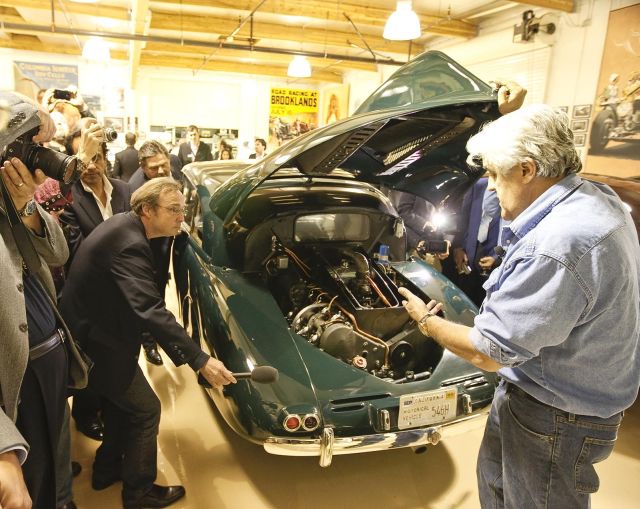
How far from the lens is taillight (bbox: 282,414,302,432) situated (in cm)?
221

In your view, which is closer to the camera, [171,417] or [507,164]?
[507,164]

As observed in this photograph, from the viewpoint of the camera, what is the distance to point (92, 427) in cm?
293

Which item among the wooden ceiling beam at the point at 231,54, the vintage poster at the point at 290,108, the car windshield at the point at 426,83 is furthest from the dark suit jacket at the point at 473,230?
the vintage poster at the point at 290,108

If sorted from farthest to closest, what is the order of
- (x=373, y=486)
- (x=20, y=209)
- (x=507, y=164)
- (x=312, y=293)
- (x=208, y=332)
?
(x=312, y=293)
(x=208, y=332)
(x=373, y=486)
(x=20, y=209)
(x=507, y=164)

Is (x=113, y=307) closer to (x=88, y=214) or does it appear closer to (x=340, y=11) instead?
(x=88, y=214)

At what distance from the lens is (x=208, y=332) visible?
2.82 m

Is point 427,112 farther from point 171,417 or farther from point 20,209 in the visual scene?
point 171,417

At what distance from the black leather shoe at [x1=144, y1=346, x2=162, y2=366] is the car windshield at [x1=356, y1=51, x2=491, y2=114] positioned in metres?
2.68

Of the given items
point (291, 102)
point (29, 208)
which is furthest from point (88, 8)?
point (29, 208)

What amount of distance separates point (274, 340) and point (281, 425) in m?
0.49

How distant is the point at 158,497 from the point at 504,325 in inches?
79.0

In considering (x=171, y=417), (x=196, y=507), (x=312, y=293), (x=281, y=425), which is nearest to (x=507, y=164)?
(x=281, y=425)

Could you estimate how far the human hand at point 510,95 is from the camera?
2.29m

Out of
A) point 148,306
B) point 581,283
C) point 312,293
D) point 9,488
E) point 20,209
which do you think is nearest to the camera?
point 9,488
